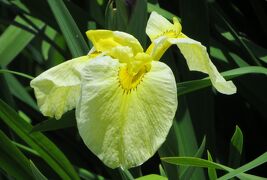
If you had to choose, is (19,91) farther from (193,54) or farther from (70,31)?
(193,54)

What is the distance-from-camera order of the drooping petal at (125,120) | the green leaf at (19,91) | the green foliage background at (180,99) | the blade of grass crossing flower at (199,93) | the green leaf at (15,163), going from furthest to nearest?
the green leaf at (19,91), the blade of grass crossing flower at (199,93), the green leaf at (15,163), the green foliage background at (180,99), the drooping petal at (125,120)

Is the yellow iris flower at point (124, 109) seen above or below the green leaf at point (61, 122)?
above

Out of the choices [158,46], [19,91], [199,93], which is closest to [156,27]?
[158,46]

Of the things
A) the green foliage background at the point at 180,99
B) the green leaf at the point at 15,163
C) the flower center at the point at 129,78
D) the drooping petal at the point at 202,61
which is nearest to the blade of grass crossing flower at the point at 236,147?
the green foliage background at the point at 180,99

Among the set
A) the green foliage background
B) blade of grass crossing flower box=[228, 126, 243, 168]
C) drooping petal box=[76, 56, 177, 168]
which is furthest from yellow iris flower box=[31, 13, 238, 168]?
blade of grass crossing flower box=[228, 126, 243, 168]

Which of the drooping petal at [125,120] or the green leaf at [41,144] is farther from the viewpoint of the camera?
the green leaf at [41,144]

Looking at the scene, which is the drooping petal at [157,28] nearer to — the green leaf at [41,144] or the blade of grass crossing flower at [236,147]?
the blade of grass crossing flower at [236,147]

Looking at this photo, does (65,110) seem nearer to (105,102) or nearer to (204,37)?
(105,102)
